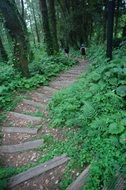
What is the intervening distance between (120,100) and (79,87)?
176 cm

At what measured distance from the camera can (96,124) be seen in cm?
480

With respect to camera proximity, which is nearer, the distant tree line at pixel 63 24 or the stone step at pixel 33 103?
the stone step at pixel 33 103

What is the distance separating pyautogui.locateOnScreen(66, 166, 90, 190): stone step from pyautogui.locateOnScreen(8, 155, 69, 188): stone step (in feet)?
1.95

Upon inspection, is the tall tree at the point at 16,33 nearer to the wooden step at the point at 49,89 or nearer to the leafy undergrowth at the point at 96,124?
the wooden step at the point at 49,89

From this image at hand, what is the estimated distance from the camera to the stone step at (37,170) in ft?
15.3

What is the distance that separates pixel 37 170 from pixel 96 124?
162 cm

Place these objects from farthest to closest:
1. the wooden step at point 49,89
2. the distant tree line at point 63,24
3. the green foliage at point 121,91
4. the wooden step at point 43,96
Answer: the wooden step at point 49,89 → the distant tree line at point 63,24 → the wooden step at point 43,96 → the green foliage at point 121,91

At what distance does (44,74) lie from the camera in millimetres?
9781

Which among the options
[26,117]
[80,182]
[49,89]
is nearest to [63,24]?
[49,89]

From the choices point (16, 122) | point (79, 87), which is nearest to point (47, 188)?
point (16, 122)

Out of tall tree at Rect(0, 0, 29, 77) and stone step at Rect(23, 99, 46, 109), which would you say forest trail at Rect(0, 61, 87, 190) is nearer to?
stone step at Rect(23, 99, 46, 109)

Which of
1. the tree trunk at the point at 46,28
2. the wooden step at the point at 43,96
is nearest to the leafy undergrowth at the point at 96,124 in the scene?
the wooden step at the point at 43,96

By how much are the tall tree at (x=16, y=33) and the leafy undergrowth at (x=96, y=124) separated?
2.50 m

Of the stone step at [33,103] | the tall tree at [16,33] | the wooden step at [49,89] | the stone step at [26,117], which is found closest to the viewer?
the stone step at [26,117]
